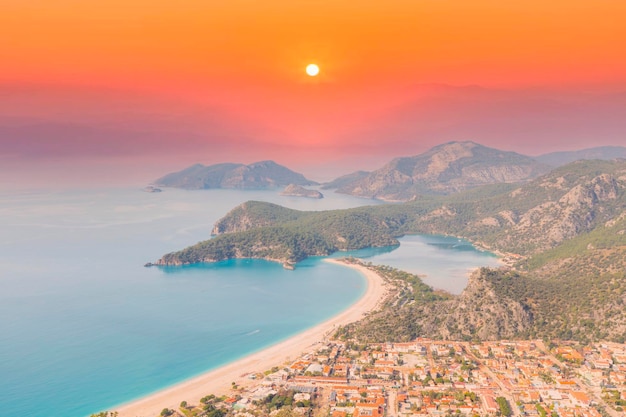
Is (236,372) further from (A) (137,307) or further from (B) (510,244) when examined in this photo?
(B) (510,244)

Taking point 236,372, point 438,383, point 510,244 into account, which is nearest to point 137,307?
point 236,372

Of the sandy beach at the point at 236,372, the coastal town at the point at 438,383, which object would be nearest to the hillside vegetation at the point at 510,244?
the coastal town at the point at 438,383

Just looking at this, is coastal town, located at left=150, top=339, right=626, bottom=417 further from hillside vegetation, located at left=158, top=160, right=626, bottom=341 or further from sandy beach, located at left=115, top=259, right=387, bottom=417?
hillside vegetation, located at left=158, top=160, right=626, bottom=341

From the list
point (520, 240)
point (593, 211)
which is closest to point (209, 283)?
point (520, 240)

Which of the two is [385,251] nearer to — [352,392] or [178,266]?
[178,266]

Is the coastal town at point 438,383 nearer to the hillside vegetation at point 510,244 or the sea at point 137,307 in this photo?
the hillside vegetation at point 510,244

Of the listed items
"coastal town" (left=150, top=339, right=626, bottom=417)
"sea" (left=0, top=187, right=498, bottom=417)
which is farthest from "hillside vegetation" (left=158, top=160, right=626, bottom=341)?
"sea" (left=0, top=187, right=498, bottom=417)
